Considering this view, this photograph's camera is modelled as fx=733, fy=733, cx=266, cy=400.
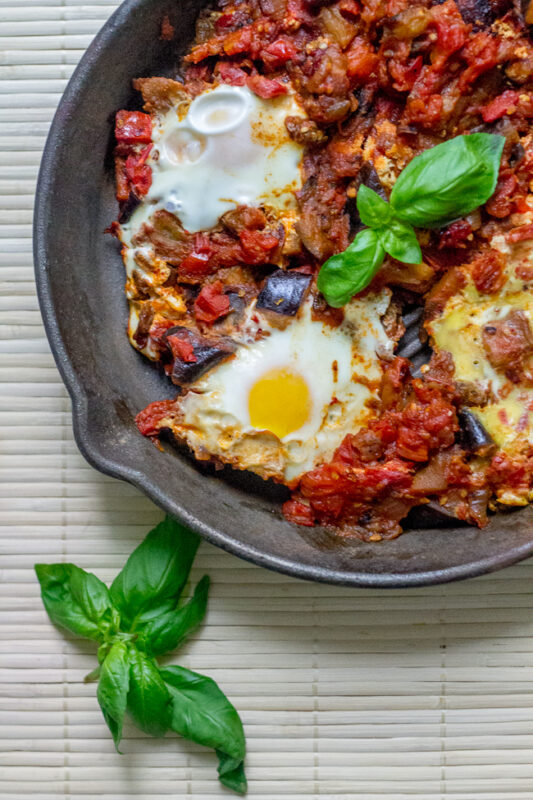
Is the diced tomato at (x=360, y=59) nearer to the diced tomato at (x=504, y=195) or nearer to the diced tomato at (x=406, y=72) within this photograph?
the diced tomato at (x=406, y=72)

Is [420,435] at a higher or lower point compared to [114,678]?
higher

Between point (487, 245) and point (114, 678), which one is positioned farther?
point (114, 678)

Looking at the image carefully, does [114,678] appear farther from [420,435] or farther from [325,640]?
[420,435]

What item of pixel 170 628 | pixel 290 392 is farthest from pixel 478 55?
pixel 170 628

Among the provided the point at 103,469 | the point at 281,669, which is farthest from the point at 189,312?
the point at 281,669

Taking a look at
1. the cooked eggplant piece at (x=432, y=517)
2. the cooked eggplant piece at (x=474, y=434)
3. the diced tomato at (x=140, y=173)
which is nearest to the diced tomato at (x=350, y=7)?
the diced tomato at (x=140, y=173)

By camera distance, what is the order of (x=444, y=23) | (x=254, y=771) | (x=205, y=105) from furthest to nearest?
1. (x=254, y=771)
2. (x=205, y=105)
3. (x=444, y=23)

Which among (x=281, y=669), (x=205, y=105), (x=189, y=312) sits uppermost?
(x=205, y=105)
